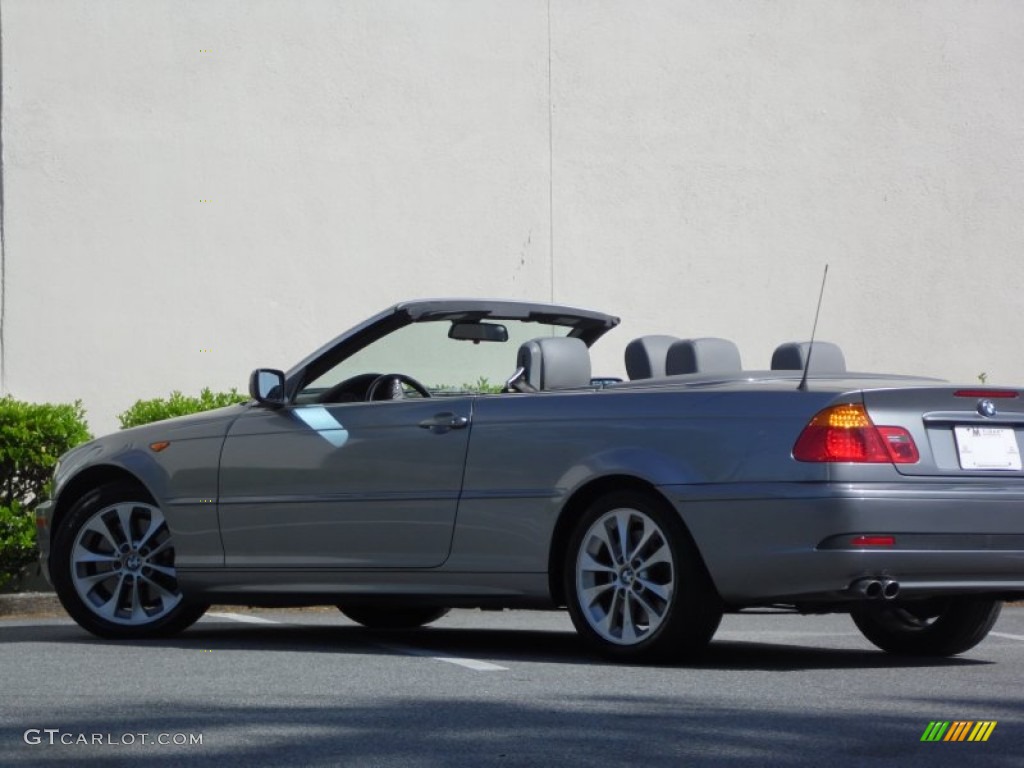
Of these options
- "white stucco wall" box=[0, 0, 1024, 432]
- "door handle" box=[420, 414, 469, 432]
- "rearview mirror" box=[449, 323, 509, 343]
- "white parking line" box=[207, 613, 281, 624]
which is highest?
"white stucco wall" box=[0, 0, 1024, 432]

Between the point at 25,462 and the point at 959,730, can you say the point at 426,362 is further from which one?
the point at 25,462

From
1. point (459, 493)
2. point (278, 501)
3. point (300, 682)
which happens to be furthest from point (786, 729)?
point (278, 501)

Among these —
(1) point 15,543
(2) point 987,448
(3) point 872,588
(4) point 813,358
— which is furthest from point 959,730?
(1) point 15,543

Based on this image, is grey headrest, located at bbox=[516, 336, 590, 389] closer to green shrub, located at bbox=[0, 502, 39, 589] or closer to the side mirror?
the side mirror

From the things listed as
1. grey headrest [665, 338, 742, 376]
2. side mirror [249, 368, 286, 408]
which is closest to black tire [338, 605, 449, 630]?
side mirror [249, 368, 286, 408]

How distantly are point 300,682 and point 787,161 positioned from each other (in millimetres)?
10030

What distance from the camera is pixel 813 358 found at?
27.0 feet

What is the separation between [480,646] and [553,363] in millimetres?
1376

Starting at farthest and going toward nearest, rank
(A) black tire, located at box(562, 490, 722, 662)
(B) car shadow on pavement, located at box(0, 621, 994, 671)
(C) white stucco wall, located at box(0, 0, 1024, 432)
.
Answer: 1. (C) white stucco wall, located at box(0, 0, 1024, 432)
2. (B) car shadow on pavement, located at box(0, 621, 994, 671)
3. (A) black tire, located at box(562, 490, 722, 662)

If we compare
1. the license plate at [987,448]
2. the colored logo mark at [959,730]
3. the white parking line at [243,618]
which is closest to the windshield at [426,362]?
the license plate at [987,448]

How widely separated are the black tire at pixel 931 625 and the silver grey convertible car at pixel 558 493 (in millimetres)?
13

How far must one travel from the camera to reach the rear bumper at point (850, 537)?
22.3 feet

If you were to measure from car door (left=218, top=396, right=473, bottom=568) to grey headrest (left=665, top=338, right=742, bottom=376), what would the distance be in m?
0.92

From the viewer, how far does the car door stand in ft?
26.0
